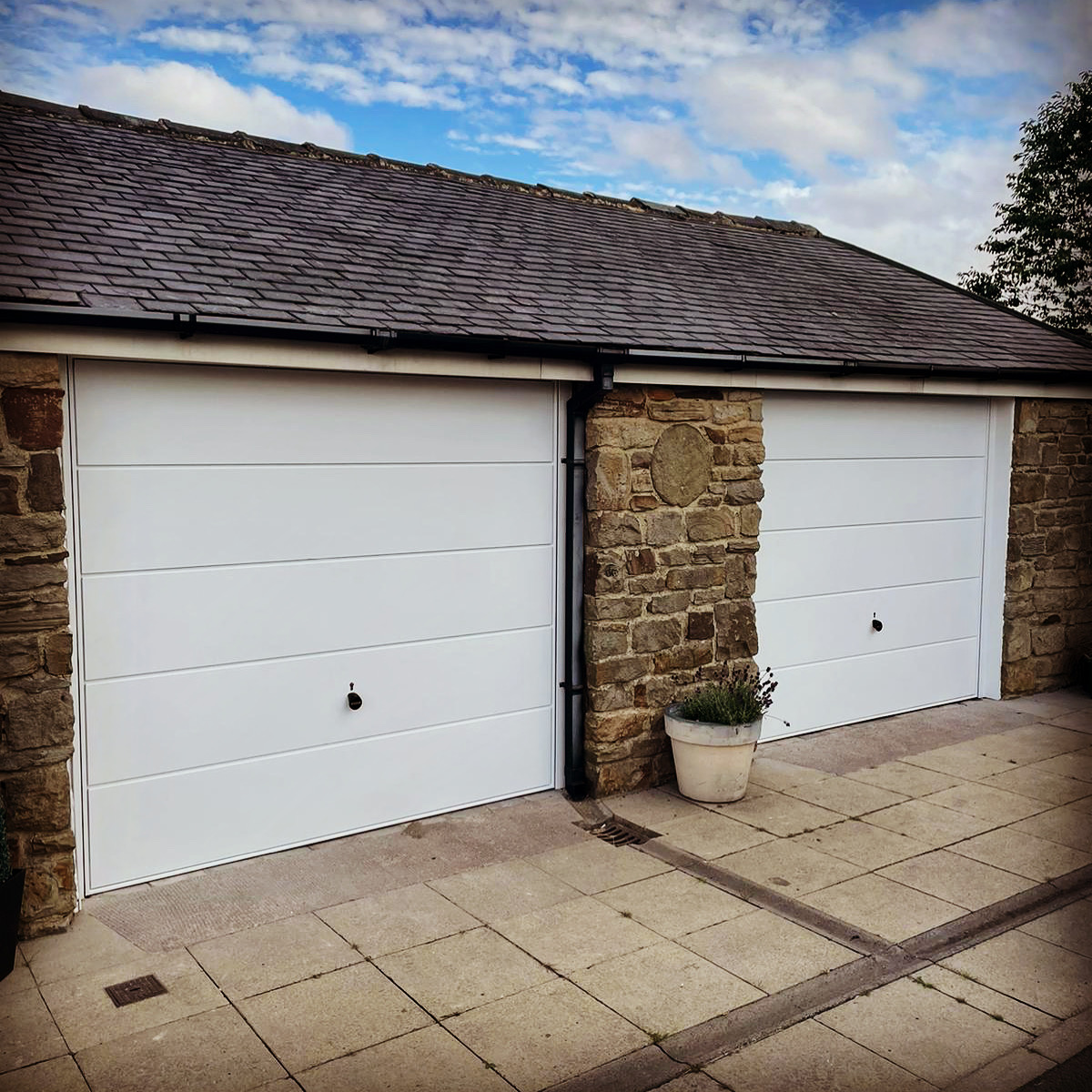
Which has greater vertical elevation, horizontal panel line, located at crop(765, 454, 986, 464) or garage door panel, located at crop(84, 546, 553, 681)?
horizontal panel line, located at crop(765, 454, 986, 464)

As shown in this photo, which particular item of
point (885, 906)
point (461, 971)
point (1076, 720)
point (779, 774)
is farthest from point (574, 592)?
point (1076, 720)

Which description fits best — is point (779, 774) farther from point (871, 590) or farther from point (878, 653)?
point (871, 590)

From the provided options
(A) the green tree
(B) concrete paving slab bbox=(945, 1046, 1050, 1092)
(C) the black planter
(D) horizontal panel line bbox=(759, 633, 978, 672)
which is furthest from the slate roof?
(B) concrete paving slab bbox=(945, 1046, 1050, 1092)

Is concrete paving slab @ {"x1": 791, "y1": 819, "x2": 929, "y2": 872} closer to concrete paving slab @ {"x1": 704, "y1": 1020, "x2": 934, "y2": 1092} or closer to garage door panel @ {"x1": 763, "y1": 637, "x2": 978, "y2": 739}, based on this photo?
garage door panel @ {"x1": 763, "y1": 637, "x2": 978, "y2": 739}

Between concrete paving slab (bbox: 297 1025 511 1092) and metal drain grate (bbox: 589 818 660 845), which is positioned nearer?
concrete paving slab (bbox: 297 1025 511 1092)

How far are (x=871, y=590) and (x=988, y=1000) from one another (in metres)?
4.14

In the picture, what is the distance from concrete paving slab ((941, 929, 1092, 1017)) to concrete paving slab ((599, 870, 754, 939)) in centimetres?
99

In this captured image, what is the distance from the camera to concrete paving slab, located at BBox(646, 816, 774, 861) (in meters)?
5.75

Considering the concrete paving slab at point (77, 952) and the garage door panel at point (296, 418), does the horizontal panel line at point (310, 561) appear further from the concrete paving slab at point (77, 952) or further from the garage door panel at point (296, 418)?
the concrete paving slab at point (77, 952)

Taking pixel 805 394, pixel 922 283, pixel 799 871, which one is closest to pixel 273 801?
pixel 799 871

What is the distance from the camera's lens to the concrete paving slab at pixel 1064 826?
588cm

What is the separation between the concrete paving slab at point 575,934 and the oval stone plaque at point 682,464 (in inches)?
101

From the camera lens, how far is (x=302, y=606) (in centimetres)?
559

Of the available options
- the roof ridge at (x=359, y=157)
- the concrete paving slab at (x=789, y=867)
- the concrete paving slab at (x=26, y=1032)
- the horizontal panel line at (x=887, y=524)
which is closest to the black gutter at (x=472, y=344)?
the horizontal panel line at (x=887, y=524)
